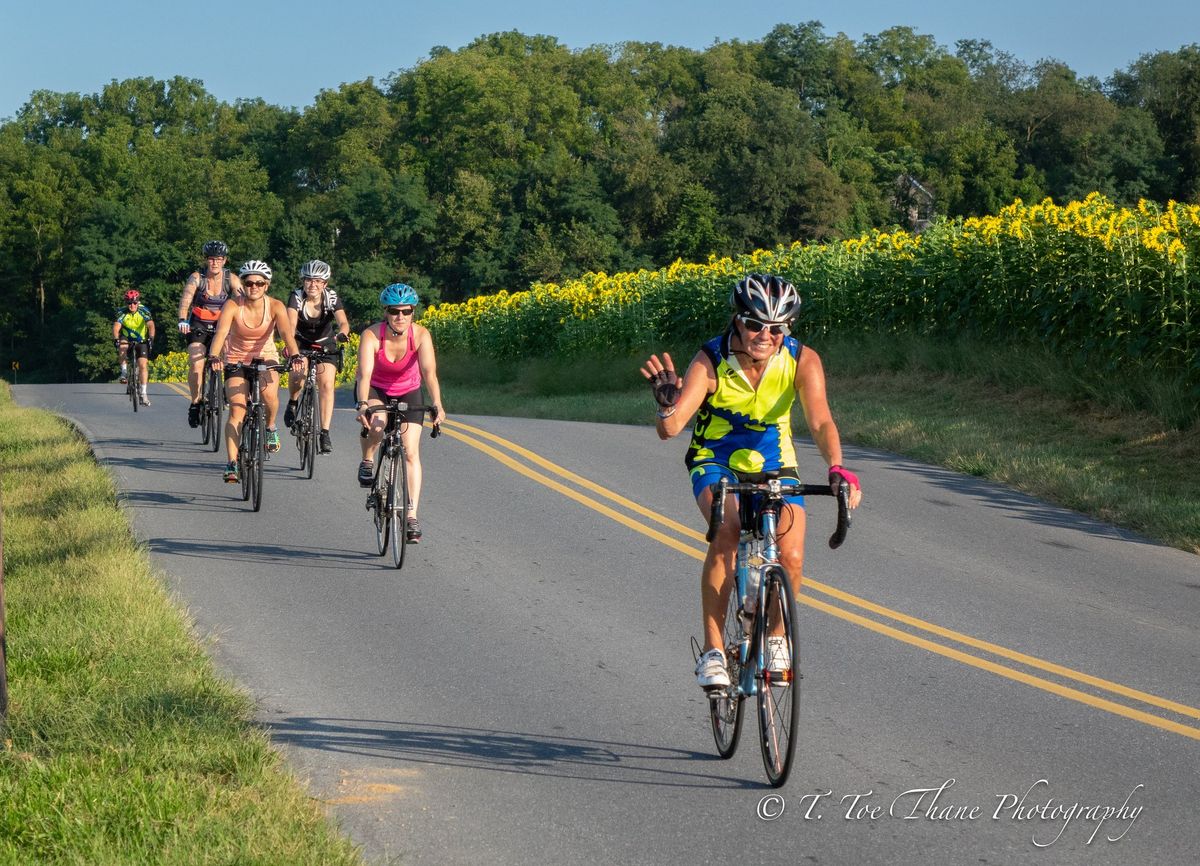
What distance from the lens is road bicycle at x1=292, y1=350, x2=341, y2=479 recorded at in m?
15.7

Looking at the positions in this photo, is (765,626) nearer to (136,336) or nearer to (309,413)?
(309,413)

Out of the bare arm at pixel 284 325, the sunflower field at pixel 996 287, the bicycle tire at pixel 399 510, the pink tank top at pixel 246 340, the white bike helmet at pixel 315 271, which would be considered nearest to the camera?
the bicycle tire at pixel 399 510

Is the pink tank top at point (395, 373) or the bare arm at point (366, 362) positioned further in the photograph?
the pink tank top at point (395, 373)

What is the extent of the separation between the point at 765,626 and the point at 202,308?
43.7 ft

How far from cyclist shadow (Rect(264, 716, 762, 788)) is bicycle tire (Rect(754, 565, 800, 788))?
0.60 feet

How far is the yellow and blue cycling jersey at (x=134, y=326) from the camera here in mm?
24484

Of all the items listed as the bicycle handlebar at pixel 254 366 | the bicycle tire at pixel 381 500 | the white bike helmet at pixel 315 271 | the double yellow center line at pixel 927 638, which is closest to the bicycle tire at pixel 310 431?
the white bike helmet at pixel 315 271

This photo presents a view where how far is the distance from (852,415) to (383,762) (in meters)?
14.3

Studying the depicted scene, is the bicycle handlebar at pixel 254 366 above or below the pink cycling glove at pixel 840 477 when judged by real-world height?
above

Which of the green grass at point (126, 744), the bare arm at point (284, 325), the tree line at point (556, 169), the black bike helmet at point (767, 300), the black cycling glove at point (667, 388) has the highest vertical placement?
the tree line at point (556, 169)

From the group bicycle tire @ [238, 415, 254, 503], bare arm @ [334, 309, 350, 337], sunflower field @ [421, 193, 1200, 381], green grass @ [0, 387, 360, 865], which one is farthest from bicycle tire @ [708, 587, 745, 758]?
sunflower field @ [421, 193, 1200, 381]

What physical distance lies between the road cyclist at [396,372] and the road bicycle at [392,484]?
5 centimetres

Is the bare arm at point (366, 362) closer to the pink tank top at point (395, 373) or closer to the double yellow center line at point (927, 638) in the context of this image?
the pink tank top at point (395, 373)

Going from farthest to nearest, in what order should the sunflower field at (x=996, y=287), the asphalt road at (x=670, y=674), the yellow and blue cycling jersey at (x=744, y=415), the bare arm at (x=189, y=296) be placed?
the bare arm at (x=189, y=296) → the sunflower field at (x=996, y=287) → the yellow and blue cycling jersey at (x=744, y=415) → the asphalt road at (x=670, y=674)
